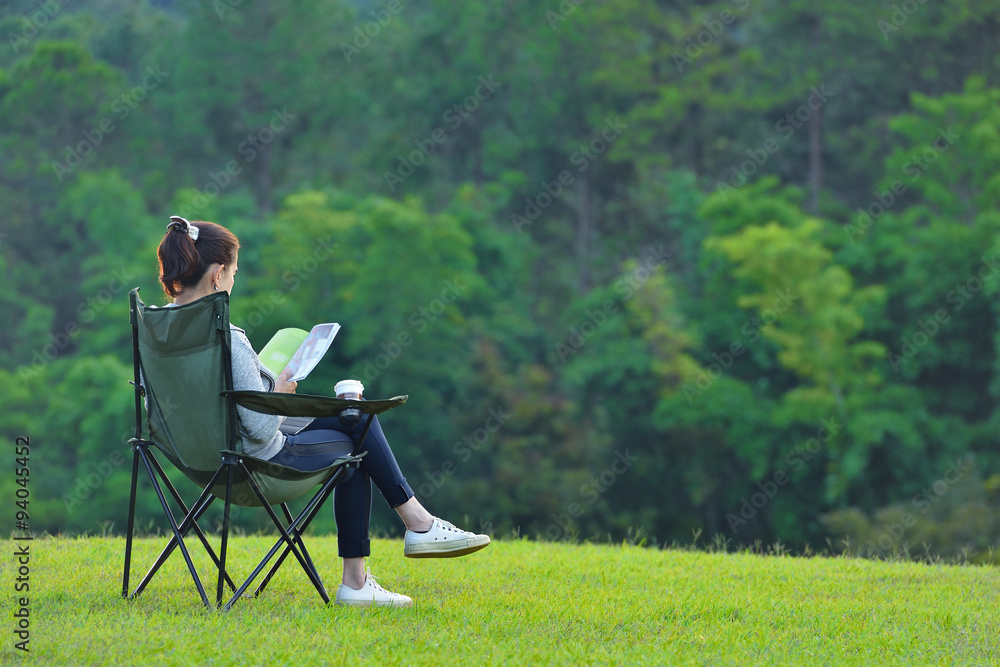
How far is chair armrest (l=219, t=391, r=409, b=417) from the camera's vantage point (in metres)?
3.29

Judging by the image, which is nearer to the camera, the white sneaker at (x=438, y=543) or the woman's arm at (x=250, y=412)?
the woman's arm at (x=250, y=412)

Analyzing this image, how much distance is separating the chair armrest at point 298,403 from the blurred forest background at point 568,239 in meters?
15.4

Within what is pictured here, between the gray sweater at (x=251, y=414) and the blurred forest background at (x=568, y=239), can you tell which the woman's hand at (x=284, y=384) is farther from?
the blurred forest background at (x=568, y=239)

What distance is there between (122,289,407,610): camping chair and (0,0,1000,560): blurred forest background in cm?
1530

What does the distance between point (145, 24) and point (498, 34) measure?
12531 mm

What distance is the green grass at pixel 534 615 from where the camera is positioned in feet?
10.00

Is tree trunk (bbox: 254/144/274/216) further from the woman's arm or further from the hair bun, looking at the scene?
the woman's arm

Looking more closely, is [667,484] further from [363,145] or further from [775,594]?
[775,594]

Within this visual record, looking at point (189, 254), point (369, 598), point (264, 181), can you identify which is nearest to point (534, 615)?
point (369, 598)

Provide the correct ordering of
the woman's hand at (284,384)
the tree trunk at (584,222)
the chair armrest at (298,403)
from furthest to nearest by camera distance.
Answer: the tree trunk at (584,222), the woman's hand at (284,384), the chair armrest at (298,403)

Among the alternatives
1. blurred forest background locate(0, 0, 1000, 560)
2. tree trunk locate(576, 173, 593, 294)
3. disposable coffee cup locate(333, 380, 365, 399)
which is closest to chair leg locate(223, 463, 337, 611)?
disposable coffee cup locate(333, 380, 365, 399)

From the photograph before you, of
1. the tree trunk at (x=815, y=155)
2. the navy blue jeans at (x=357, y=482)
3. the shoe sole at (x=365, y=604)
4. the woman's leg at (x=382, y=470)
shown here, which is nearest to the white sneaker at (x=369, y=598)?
the shoe sole at (x=365, y=604)

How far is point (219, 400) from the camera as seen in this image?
3.37 metres

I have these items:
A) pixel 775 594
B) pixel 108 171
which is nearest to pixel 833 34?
pixel 108 171
